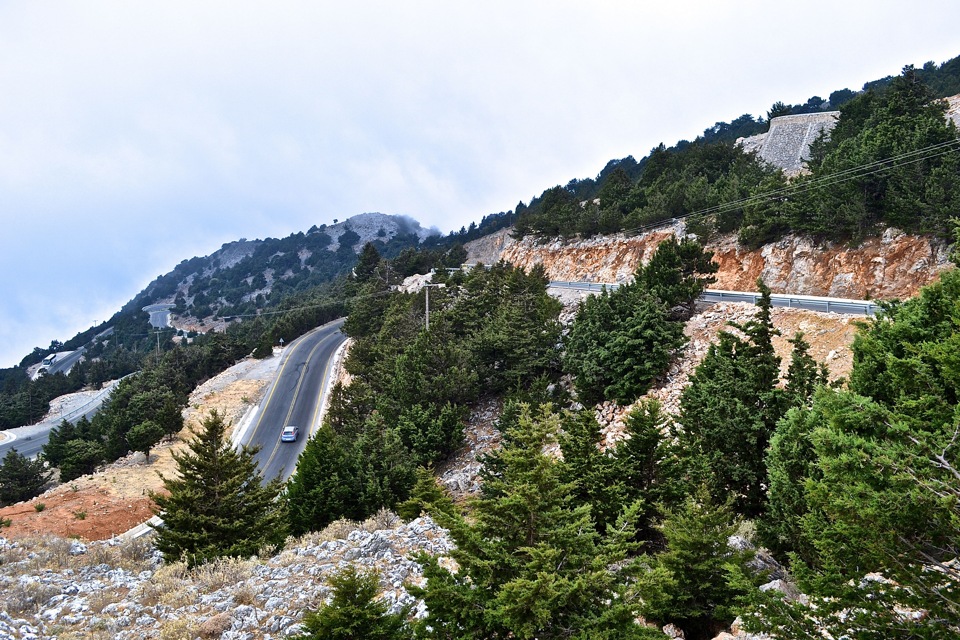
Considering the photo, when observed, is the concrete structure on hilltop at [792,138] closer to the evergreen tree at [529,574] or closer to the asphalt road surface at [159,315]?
the evergreen tree at [529,574]

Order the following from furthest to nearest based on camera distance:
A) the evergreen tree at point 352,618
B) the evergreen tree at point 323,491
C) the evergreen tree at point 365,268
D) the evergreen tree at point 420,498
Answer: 1. the evergreen tree at point 365,268
2. the evergreen tree at point 323,491
3. the evergreen tree at point 420,498
4. the evergreen tree at point 352,618

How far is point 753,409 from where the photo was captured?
42.2ft

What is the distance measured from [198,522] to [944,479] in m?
15.0

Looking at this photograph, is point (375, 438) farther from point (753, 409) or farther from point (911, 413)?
point (911, 413)

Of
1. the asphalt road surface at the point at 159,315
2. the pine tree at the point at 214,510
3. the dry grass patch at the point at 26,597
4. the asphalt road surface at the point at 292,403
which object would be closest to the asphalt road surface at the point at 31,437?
the asphalt road surface at the point at 292,403

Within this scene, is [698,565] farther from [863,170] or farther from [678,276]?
[863,170]

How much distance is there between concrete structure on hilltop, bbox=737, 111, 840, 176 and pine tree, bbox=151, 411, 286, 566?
57.5 meters

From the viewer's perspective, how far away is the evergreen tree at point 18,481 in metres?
31.5

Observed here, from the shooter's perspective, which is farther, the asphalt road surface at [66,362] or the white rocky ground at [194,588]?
the asphalt road surface at [66,362]

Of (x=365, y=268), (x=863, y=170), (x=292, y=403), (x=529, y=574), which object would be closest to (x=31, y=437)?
(x=292, y=403)

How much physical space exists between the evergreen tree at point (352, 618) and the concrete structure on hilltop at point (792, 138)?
59.6m

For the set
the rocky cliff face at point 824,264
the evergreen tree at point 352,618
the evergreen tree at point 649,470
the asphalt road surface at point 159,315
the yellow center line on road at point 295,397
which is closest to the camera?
the evergreen tree at point 352,618

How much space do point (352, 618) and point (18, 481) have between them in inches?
1560

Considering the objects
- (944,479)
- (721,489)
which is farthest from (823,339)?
(944,479)
